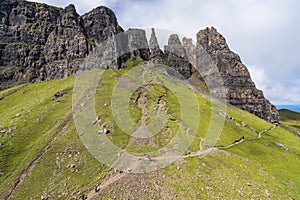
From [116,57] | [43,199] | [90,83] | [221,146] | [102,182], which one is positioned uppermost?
[116,57]

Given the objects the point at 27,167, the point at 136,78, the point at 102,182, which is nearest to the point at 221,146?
the point at 102,182

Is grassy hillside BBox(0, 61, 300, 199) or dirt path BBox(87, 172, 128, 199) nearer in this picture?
grassy hillside BBox(0, 61, 300, 199)

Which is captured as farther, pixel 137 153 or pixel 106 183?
pixel 137 153

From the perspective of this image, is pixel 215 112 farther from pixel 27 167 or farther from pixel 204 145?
pixel 27 167

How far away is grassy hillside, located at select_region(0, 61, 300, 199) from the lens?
51.6 metres

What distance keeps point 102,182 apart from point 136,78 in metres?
107

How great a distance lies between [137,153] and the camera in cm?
6725

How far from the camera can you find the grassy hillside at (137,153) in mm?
51625

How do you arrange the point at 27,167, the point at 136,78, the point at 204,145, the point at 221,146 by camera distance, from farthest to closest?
the point at 136,78 → the point at 221,146 → the point at 204,145 → the point at 27,167

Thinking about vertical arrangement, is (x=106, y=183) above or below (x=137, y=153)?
below

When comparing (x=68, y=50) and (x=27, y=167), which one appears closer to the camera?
(x=27, y=167)

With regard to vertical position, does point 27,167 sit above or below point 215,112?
below

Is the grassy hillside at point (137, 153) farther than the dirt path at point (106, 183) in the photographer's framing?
No

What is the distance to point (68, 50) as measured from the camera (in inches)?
7692
